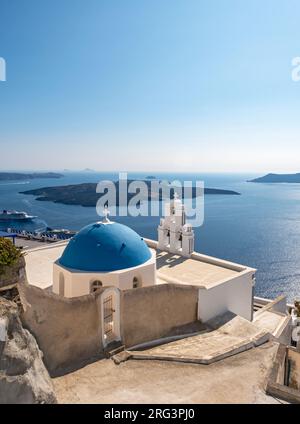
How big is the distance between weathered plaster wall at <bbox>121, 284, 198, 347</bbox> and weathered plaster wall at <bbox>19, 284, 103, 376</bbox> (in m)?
1.11

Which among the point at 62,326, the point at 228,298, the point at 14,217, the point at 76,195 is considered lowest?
the point at 14,217

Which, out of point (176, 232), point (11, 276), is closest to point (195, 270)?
point (176, 232)

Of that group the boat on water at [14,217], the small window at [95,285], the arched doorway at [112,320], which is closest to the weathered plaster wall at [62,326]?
the arched doorway at [112,320]

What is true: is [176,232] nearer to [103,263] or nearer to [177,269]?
[177,269]

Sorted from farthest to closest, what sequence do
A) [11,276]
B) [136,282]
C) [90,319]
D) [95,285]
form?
[136,282]
[95,285]
[90,319]
[11,276]

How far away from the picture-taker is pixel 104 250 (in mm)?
11172

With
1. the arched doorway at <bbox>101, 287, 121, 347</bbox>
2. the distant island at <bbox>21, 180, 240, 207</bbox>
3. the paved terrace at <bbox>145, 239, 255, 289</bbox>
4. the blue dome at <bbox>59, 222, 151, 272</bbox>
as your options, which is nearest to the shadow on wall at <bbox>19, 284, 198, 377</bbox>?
the arched doorway at <bbox>101, 287, 121, 347</bbox>

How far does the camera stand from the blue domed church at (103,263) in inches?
426

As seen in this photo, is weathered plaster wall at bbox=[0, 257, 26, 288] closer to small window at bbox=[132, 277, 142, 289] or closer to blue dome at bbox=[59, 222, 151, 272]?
blue dome at bbox=[59, 222, 151, 272]

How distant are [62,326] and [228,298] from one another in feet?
24.9

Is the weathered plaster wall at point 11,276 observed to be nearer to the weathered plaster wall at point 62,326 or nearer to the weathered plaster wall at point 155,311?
the weathered plaster wall at point 62,326

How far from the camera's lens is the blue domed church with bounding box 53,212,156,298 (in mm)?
10812

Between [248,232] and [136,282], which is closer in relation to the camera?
[136,282]
